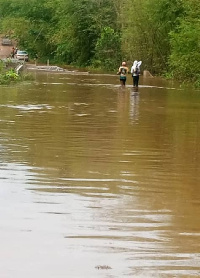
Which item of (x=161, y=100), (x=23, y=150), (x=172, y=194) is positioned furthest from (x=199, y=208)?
(x=161, y=100)

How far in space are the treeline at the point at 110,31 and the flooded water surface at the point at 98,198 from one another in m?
22.6

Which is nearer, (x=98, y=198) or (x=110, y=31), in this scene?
(x=98, y=198)

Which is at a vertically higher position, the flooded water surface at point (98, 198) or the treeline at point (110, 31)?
the treeline at point (110, 31)

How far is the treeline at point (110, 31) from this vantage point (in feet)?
127

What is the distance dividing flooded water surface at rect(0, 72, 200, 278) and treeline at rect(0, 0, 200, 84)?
22.6 m

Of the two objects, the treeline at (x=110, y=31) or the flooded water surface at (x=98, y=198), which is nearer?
the flooded water surface at (x=98, y=198)

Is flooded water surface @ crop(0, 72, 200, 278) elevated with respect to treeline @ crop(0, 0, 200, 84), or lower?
lower

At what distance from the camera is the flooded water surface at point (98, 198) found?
19.4 ft

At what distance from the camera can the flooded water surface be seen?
5910 millimetres

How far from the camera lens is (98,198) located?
323 inches

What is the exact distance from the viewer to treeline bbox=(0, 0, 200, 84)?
1523 inches

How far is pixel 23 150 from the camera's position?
464 inches

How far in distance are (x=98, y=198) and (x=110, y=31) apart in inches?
2078

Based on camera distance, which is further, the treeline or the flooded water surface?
the treeline
